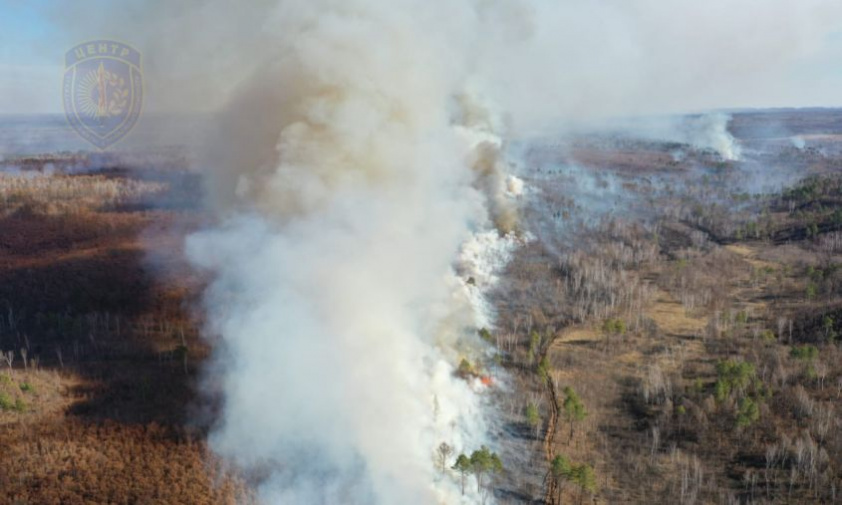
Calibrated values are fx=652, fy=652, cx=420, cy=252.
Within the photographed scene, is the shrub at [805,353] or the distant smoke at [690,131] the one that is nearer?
the shrub at [805,353]

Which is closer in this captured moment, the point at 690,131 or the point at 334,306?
the point at 334,306

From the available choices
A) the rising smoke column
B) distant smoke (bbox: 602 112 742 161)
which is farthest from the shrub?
distant smoke (bbox: 602 112 742 161)

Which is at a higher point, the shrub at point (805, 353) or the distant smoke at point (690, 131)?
the distant smoke at point (690, 131)

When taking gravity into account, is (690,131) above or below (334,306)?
above

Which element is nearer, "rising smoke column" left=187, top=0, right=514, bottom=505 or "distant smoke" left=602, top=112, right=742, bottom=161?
"rising smoke column" left=187, top=0, right=514, bottom=505

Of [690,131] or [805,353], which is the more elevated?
[690,131]

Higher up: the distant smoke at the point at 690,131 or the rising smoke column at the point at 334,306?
the distant smoke at the point at 690,131


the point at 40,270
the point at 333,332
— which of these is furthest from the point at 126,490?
the point at 40,270

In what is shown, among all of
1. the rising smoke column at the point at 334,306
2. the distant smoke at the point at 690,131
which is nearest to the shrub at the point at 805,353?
the rising smoke column at the point at 334,306

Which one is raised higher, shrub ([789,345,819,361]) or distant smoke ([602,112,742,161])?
distant smoke ([602,112,742,161])

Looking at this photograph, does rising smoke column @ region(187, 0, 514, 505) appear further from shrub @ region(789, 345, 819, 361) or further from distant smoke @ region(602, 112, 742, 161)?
distant smoke @ region(602, 112, 742, 161)

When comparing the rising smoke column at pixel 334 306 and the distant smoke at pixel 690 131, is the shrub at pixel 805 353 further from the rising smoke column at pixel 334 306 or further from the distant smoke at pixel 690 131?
the distant smoke at pixel 690 131

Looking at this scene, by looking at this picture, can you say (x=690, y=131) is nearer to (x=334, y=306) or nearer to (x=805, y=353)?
(x=805, y=353)

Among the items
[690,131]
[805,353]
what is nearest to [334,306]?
[805,353]
